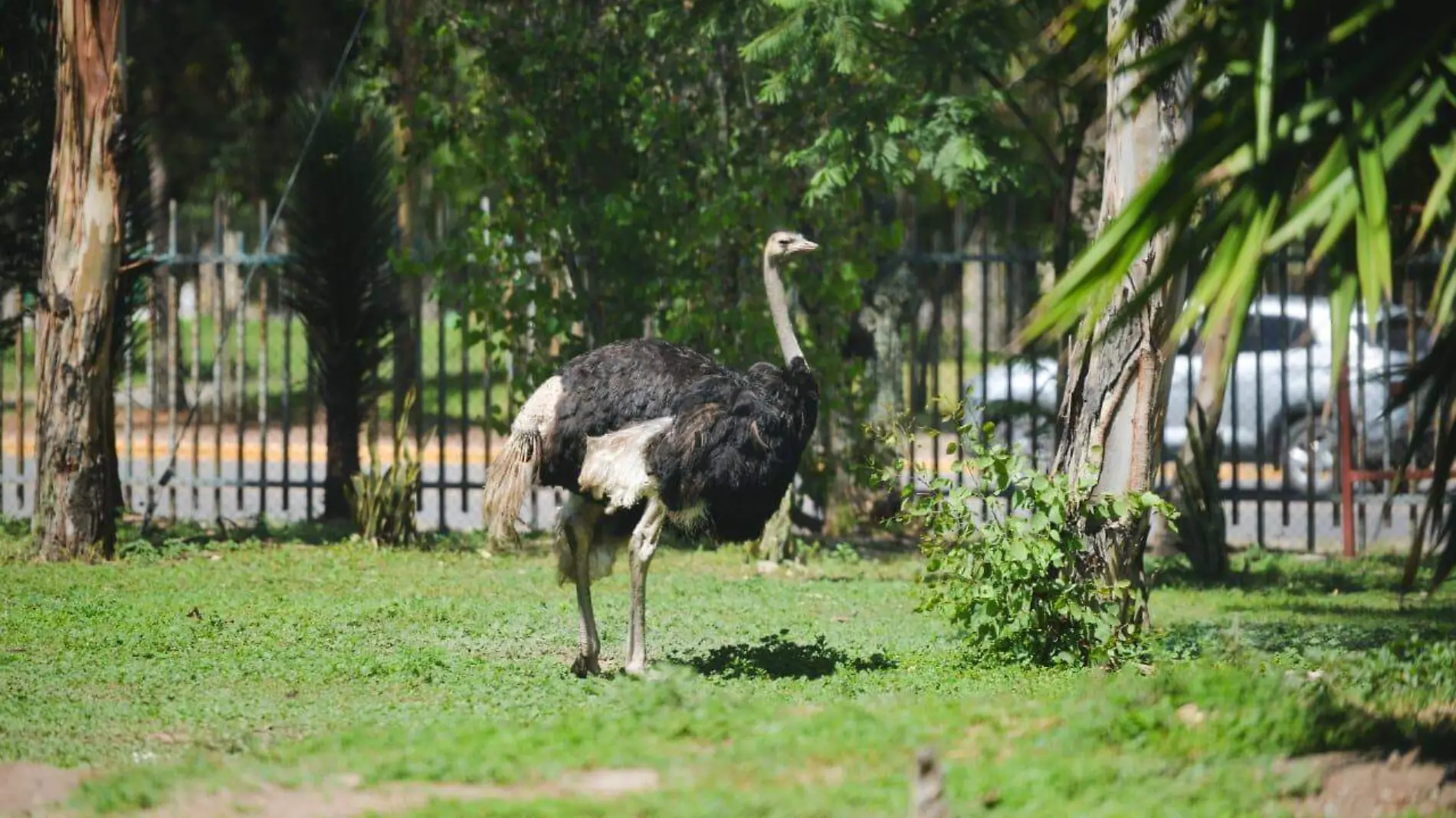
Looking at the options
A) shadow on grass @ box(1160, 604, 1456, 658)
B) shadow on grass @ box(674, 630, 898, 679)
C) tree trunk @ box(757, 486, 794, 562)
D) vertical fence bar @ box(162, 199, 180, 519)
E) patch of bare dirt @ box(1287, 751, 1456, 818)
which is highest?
vertical fence bar @ box(162, 199, 180, 519)

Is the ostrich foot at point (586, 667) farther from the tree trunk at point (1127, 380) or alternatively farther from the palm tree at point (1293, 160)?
the palm tree at point (1293, 160)

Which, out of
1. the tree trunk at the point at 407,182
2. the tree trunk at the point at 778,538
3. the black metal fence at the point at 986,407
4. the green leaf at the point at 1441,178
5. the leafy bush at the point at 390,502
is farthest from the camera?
the tree trunk at the point at 407,182

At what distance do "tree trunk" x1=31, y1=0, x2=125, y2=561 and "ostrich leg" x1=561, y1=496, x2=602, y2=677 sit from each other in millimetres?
4982

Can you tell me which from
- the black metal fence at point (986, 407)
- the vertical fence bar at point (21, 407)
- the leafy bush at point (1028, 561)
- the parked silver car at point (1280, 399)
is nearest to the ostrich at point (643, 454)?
the leafy bush at point (1028, 561)

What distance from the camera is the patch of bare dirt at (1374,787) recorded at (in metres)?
5.24

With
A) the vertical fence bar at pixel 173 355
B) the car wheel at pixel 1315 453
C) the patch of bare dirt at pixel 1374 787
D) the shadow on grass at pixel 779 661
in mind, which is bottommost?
the shadow on grass at pixel 779 661

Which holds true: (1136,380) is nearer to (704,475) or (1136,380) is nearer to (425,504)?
(704,475)

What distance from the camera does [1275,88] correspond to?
529cm

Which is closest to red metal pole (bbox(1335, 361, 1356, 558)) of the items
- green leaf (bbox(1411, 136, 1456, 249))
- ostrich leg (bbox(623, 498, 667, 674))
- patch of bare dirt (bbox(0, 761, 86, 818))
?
ostrich leg (bbox(623, 498, 667, 674))

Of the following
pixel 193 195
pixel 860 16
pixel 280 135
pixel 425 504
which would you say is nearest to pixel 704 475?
pixel 860 16

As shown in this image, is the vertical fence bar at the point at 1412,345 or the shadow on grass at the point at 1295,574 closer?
the shadow on grass at the point at 1295,574

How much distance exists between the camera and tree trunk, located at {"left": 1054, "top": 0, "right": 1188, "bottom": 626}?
27.2 feet

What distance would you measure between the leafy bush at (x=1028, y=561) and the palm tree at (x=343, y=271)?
6.96m

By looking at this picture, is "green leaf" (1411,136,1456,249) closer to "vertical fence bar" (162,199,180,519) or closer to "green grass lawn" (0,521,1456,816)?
"green grass lawn" (0,521,1456,816)
